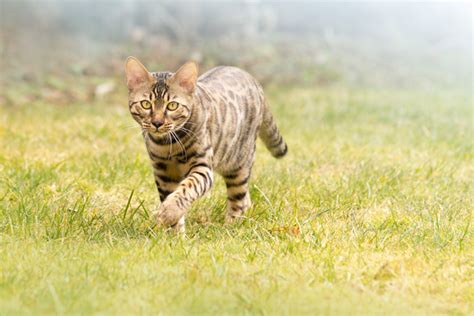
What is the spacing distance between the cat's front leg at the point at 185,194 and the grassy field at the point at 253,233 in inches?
4.7

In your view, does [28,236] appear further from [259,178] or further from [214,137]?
[259,178]

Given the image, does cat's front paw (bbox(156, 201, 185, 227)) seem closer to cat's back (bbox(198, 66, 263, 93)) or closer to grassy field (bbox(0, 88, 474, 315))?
grassy field (bbox(0, 88, 474, 315))

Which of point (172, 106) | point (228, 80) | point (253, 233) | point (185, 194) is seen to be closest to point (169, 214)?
point (185, 194)

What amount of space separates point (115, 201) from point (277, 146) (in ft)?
4.05

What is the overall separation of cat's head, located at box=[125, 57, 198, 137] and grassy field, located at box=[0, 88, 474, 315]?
0.48 meters

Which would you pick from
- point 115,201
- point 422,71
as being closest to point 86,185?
point 115,201

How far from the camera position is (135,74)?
4625mm

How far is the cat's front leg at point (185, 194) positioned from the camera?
170 inches

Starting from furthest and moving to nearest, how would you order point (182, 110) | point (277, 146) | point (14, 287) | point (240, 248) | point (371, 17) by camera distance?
point (371, 17) < point (277, 146) < point (182, 110) < point (240, 248) < point (14, 287)

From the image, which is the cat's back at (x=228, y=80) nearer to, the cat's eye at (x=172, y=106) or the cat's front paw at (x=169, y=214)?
the cat's eye at (x=172, y=106)

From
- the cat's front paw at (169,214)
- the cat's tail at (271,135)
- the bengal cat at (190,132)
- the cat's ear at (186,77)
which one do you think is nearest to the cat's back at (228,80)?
the bengal cat at (190,132)

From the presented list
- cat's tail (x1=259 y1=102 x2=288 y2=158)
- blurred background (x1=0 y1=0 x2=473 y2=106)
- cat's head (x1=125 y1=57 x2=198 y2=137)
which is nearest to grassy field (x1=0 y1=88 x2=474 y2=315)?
cat's tail (x1=259 y1=102 x2=288 y2=158)

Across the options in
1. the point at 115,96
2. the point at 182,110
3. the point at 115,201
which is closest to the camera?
the point at 182,110

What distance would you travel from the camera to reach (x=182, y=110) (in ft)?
14.9
